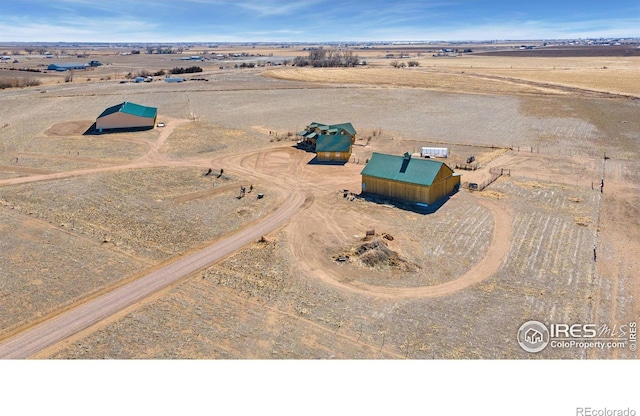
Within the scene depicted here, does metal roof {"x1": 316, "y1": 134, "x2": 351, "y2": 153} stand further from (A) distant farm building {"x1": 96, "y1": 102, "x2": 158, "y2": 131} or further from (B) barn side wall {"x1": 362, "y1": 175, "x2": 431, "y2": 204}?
(A) distant farm building {"x1": 96, "y1": 102, "x2": 158, "y2": 131}

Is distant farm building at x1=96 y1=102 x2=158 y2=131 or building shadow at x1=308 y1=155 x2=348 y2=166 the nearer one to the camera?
building shadow at x1=308 y1=155 x2=348 y2=166

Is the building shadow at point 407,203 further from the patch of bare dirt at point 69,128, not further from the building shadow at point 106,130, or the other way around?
the patch of bare dirt at point 69,128

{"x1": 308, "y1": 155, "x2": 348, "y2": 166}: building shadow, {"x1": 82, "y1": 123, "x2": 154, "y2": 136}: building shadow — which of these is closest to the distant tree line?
{"x1": 82, "y1": 123, "x2": 154, "y2": 136}: building shadow

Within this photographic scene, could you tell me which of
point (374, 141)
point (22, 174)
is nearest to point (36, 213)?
point (22, 174)

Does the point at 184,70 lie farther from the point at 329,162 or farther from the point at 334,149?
the point at 329,162

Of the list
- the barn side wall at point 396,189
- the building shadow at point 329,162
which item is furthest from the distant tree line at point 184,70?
the barn side wall at point 396,189

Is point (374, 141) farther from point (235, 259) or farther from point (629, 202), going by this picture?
point (235, 259)
